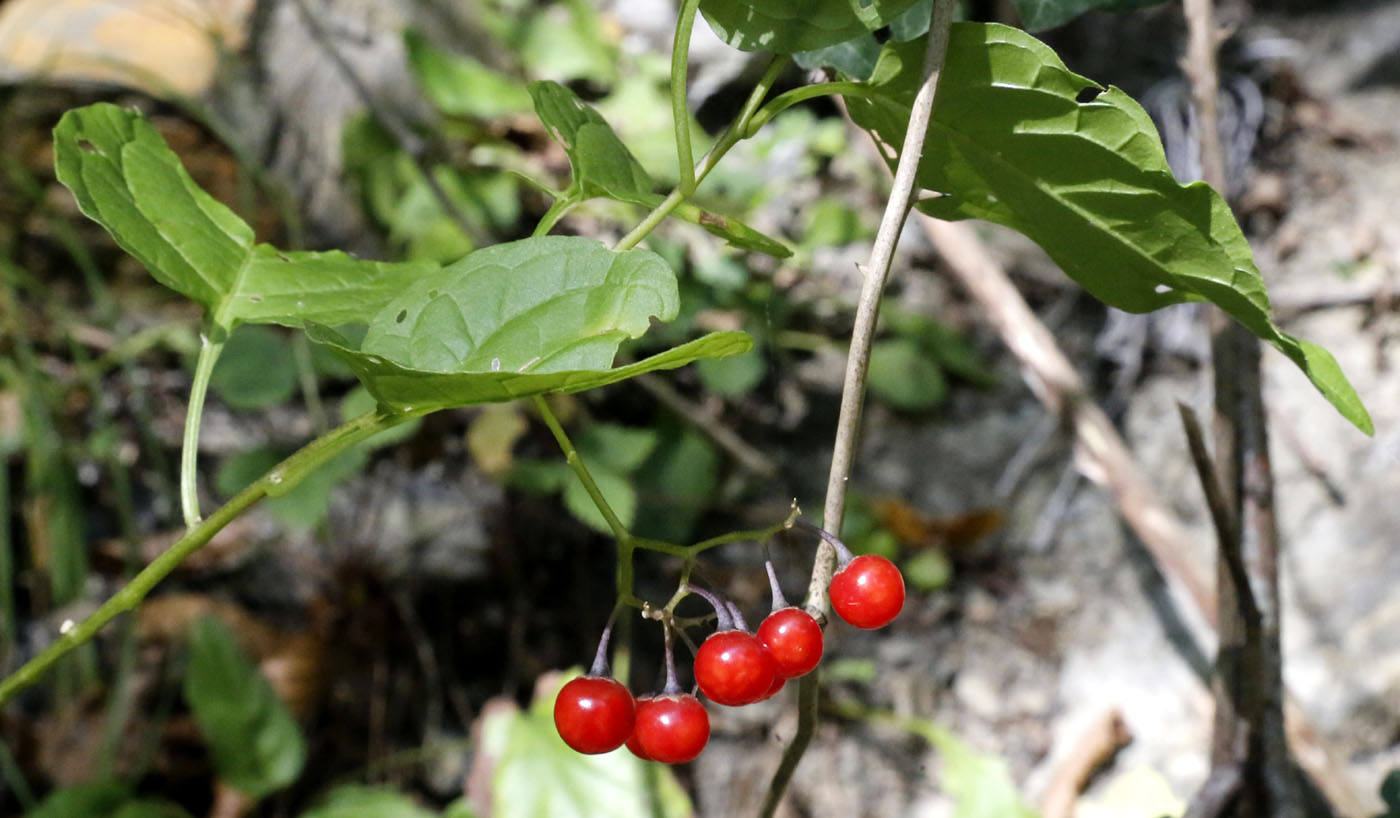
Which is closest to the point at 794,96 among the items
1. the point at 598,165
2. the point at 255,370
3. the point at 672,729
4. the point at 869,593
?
the point at 598,165

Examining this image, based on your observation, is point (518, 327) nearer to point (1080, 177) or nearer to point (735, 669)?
point (735, 669)

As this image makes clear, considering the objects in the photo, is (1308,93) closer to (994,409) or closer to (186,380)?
(994,409)

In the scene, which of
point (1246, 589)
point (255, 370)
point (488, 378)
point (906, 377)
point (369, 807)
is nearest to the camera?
point (488, 378)

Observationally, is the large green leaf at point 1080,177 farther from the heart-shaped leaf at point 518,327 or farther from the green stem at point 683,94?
the heart-shaped leaf at point 518,327

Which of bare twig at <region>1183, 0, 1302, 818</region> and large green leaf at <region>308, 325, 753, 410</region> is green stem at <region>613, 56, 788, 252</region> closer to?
large green leaf at <region>308, 325, 753, 410</region>

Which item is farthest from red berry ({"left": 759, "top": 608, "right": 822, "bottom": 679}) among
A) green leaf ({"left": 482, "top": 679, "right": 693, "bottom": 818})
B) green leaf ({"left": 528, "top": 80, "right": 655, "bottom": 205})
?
green leaf ({"left": 482, "top": 679, "right": 693, "bottom": 818})

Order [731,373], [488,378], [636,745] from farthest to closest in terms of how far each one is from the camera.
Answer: [731,373] → [636,745] → [488,378]
